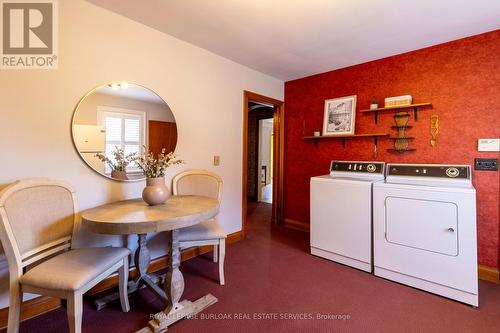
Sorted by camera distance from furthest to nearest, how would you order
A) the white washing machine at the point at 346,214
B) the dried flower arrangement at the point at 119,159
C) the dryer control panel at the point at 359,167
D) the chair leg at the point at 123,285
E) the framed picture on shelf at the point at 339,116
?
the framed picture on shelf at the point at 339,116 → the dryer control panel at the point at 359,167 → the white washing machine at the point at 346,214 → the dried flower arrangement at the point at 119,159 → the chair leg at the point at 123,285

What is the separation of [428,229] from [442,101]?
55.7 inches

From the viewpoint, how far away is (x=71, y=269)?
139 cm

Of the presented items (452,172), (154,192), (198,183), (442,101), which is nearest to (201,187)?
(198,183)

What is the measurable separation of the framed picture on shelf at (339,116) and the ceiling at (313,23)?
60cm

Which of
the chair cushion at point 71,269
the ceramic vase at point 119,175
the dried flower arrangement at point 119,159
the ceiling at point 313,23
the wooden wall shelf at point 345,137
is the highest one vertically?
the ceiling at point 313,23

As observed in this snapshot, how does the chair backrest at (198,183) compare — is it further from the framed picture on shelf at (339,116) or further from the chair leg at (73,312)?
the framed picture on shelf at (339,116)

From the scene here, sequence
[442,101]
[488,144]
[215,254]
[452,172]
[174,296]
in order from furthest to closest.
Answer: [215,254] → [442,101] → [488,144] → [452,172] → [174,296]

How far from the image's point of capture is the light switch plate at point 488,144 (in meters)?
2.22

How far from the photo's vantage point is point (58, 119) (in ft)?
5.85

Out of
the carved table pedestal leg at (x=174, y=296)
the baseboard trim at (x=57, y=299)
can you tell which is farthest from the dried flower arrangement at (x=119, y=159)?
the baseboard trim at (x=57, y=299)

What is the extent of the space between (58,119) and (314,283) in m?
2.57

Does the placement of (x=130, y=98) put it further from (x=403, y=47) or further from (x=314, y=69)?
(x=403, y=47)

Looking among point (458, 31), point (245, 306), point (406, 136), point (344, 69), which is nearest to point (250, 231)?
point (245, 306)

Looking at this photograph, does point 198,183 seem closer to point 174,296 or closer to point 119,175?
point 119,175
